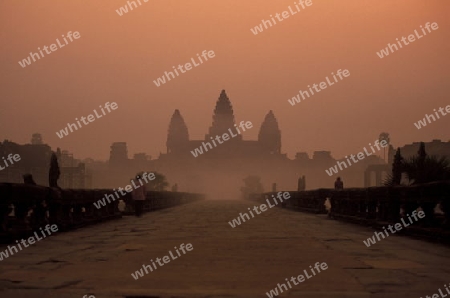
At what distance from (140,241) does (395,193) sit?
6.25 meters

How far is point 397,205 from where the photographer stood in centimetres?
1373

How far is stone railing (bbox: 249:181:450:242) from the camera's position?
10594mm

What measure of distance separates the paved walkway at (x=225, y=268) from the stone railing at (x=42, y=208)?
0.92 metres

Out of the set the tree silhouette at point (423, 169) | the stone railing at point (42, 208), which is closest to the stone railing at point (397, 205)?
the tree silhouette at point (423, 169)

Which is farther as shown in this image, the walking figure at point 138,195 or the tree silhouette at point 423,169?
the walking figure at point 138,195

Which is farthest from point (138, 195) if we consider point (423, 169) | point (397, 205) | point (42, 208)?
point (397, 205)

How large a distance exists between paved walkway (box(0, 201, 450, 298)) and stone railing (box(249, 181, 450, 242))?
716mm

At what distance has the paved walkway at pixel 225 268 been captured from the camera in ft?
18.2

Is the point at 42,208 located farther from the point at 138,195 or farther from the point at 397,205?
the point at 138,195

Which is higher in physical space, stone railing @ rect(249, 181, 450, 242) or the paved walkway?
the paved walkway

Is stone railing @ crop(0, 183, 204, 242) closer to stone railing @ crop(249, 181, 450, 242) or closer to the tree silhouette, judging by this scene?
stone railing @ crop(249, 181, 450, 242)

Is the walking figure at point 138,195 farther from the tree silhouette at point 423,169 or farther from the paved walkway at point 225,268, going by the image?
the paved walkway at point 225,268

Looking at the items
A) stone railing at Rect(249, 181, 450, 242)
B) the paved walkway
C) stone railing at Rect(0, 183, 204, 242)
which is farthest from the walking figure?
the paved walkway

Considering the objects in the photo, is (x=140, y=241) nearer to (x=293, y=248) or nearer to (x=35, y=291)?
(x=293, y=248)
